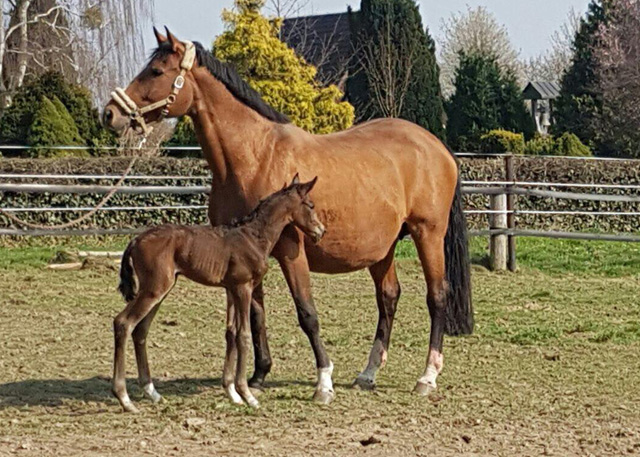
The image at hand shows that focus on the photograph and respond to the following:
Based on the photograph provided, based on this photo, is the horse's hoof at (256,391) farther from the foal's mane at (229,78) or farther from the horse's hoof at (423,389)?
the foal's mane at (229,78)

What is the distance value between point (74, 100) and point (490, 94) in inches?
624

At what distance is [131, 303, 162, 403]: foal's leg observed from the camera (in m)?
6.56

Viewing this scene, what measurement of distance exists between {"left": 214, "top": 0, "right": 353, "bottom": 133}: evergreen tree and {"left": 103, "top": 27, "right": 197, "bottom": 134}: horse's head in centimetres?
1723

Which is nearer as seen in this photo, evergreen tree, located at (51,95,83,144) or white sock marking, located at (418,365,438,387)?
white sock marking, located at (418,365,438,387)

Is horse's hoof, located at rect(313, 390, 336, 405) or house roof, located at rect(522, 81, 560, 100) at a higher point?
house roof, located at rect(522, 81, 560, 100)

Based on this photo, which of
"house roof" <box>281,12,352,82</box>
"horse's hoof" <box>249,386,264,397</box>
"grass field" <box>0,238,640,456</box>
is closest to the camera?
"grass field" <box>0,238,640,456</box>

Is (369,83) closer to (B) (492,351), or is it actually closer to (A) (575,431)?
(B) (492,351)

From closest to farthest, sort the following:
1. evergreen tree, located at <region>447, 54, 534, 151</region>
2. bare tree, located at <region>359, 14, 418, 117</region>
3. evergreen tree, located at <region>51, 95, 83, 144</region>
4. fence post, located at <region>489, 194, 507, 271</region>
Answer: fence post, located at <region>489, 194, 507, 271</region>, evergreen tree, located at <region>51, 95, 83, 144</region>, bare tree, located at <region>359, 14, 418, 117</region>, evergreen tree, located at <region>447, 54, 534, 151</region>

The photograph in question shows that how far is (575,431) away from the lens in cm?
597

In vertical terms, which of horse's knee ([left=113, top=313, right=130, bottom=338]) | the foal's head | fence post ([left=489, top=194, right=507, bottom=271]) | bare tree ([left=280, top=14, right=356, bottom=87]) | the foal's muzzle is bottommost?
fence post ([left=489, top=194, right=507, bottom=271])

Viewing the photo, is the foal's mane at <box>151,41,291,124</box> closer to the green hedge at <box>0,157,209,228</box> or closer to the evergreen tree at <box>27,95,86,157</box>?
the green hedge at <box>0,157,209,228</box>

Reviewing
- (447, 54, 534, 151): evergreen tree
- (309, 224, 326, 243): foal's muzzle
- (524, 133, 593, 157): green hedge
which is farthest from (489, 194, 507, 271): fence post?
(447, 54, 534, 151): evergreen tree

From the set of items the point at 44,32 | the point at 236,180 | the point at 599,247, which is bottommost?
the point at 599,247

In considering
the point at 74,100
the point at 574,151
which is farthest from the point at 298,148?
the point at 574,151
